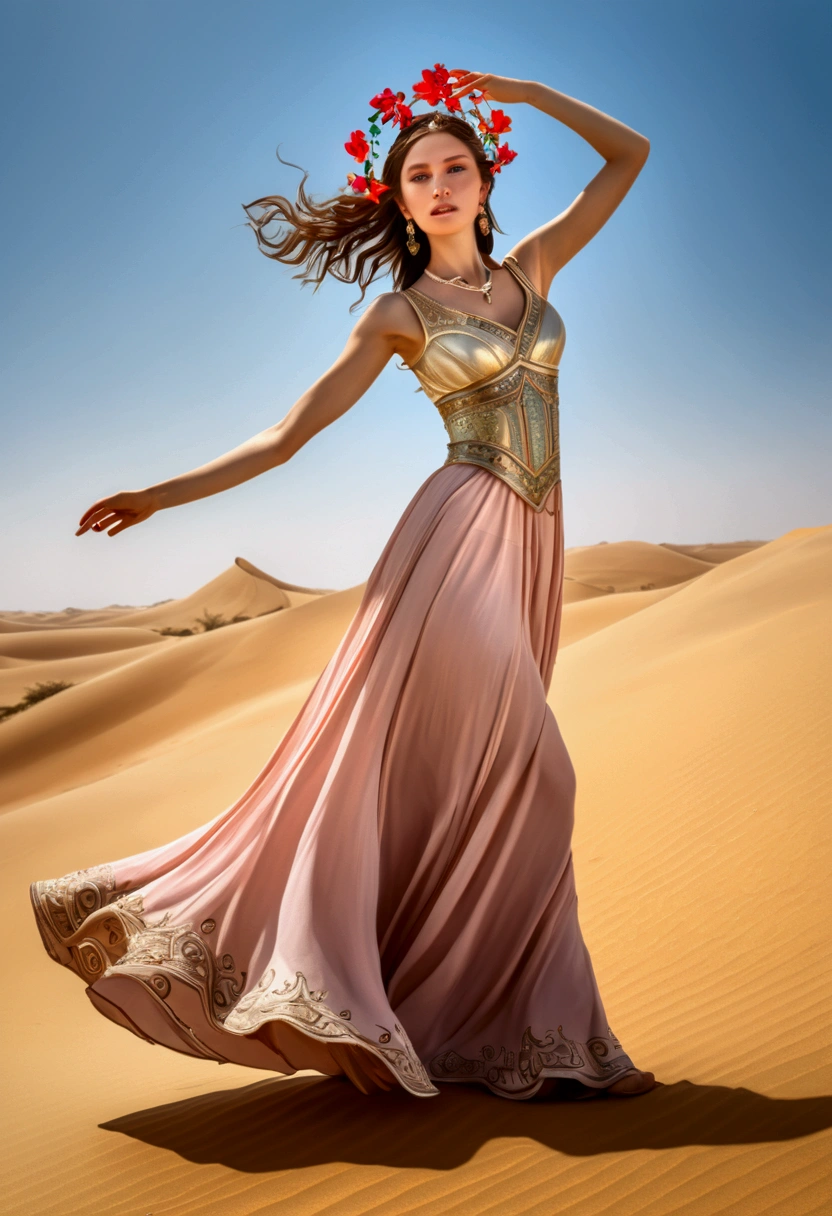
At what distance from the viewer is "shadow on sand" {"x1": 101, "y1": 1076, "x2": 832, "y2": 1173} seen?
3.28 metres

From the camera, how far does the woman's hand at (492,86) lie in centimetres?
415

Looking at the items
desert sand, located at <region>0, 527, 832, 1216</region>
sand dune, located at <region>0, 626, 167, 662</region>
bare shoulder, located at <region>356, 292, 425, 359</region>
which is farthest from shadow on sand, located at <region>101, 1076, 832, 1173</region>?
sand dune, located at <region>0, 626, 167, 662</region>

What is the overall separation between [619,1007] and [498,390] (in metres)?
3.30

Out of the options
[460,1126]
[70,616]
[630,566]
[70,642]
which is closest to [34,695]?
[70,642]

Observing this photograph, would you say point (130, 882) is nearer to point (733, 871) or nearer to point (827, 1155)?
point (827, 1155)

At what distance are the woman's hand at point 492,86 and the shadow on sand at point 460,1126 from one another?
3497 millimetres

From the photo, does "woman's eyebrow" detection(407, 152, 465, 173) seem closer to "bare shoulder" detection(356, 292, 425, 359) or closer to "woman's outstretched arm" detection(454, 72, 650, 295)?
"woman's outstretched arm" detection(454, 72, 650, 295)

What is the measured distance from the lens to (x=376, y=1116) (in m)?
3.54

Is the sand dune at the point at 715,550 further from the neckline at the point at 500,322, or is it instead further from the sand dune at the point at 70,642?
the neckline at the point at 500,322

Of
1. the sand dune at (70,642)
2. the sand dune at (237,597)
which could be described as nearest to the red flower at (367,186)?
the sand dune at (70,642)

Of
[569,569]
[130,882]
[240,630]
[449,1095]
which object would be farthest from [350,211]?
[569,569]

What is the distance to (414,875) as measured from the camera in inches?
140

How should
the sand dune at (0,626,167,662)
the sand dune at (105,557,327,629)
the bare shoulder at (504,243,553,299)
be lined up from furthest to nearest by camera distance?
the sand dune at (105,557,327,629), the sand dune at (0,626,167,662), the bare shoulder at (504,243,553,299)

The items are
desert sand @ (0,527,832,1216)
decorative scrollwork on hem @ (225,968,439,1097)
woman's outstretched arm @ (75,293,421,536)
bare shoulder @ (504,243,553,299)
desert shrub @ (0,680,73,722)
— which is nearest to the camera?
decorative scrollwork on hem @ (225,968,439,1097)
